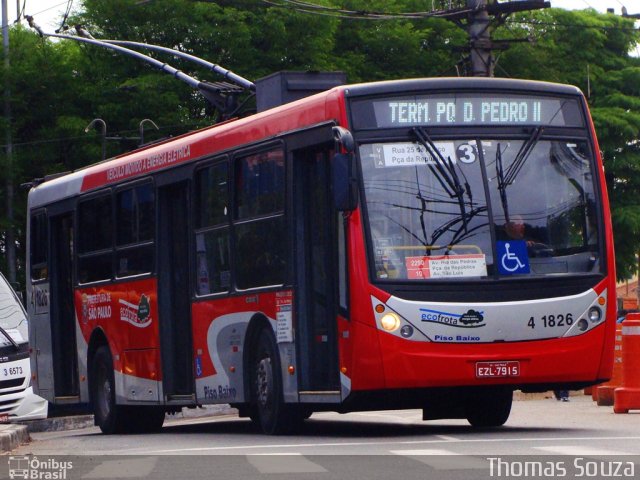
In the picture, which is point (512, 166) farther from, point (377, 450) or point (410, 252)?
point (377, 450)

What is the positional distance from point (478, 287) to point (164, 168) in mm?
5407

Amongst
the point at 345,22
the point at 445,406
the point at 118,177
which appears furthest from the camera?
the point at 345,22

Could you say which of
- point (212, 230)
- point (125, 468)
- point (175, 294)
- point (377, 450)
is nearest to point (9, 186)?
point (175, 294)

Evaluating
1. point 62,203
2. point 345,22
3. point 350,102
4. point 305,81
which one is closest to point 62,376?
point 62,203

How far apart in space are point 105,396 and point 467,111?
25.3ft

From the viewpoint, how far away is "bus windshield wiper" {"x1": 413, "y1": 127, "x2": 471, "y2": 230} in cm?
1414

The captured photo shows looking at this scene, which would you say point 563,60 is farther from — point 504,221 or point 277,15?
point 504,221

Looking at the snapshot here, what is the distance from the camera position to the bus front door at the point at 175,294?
58.3 feet

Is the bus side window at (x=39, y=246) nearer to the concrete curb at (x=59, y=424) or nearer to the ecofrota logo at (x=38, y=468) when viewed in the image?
the concrete curb at (x=59, y=424)

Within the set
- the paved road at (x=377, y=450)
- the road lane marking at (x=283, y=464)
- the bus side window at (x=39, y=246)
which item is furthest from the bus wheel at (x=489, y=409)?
the bus side window at (x=39, y=246)

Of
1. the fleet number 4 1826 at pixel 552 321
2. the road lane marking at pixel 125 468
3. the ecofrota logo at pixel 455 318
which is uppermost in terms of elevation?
the ecofrota logo at pixel 455 318

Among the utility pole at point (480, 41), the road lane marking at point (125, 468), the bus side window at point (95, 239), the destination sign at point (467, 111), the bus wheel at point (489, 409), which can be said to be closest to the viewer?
the road lane marking at point (125, 468)

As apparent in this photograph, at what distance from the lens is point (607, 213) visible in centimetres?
1467

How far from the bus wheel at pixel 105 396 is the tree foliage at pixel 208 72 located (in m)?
22.3
